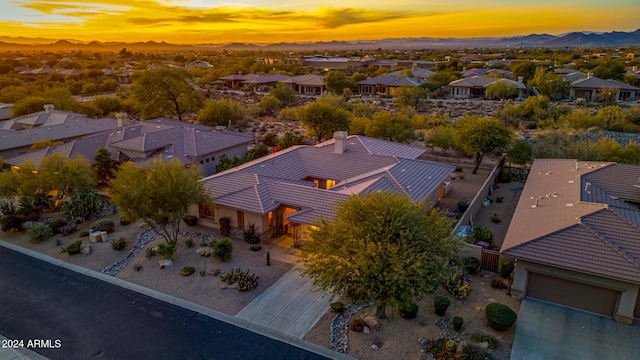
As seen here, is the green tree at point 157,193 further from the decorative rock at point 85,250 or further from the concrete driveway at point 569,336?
the concrete driveway at point 569,336

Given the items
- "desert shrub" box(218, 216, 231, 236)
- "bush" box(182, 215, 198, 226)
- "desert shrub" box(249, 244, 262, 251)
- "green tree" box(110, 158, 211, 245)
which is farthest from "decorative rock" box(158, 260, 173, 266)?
"bush" box(182, 215, 198, 226)

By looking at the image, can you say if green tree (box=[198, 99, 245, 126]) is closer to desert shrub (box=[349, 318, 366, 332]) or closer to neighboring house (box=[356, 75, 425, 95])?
desert shrub (box=[349, 318, 366, 332])

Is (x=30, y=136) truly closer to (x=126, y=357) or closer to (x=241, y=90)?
(x=126, y=357)

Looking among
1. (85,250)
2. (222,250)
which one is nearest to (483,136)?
(222,250)

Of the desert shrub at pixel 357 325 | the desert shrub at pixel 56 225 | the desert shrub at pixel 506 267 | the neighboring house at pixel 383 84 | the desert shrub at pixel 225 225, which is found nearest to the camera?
the desert shrub at pixel 357 325

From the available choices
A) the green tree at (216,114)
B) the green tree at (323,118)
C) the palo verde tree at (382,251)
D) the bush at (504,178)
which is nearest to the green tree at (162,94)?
the green tree at (216,114)

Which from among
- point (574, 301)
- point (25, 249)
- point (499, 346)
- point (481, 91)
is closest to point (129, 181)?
point (25, 249)
